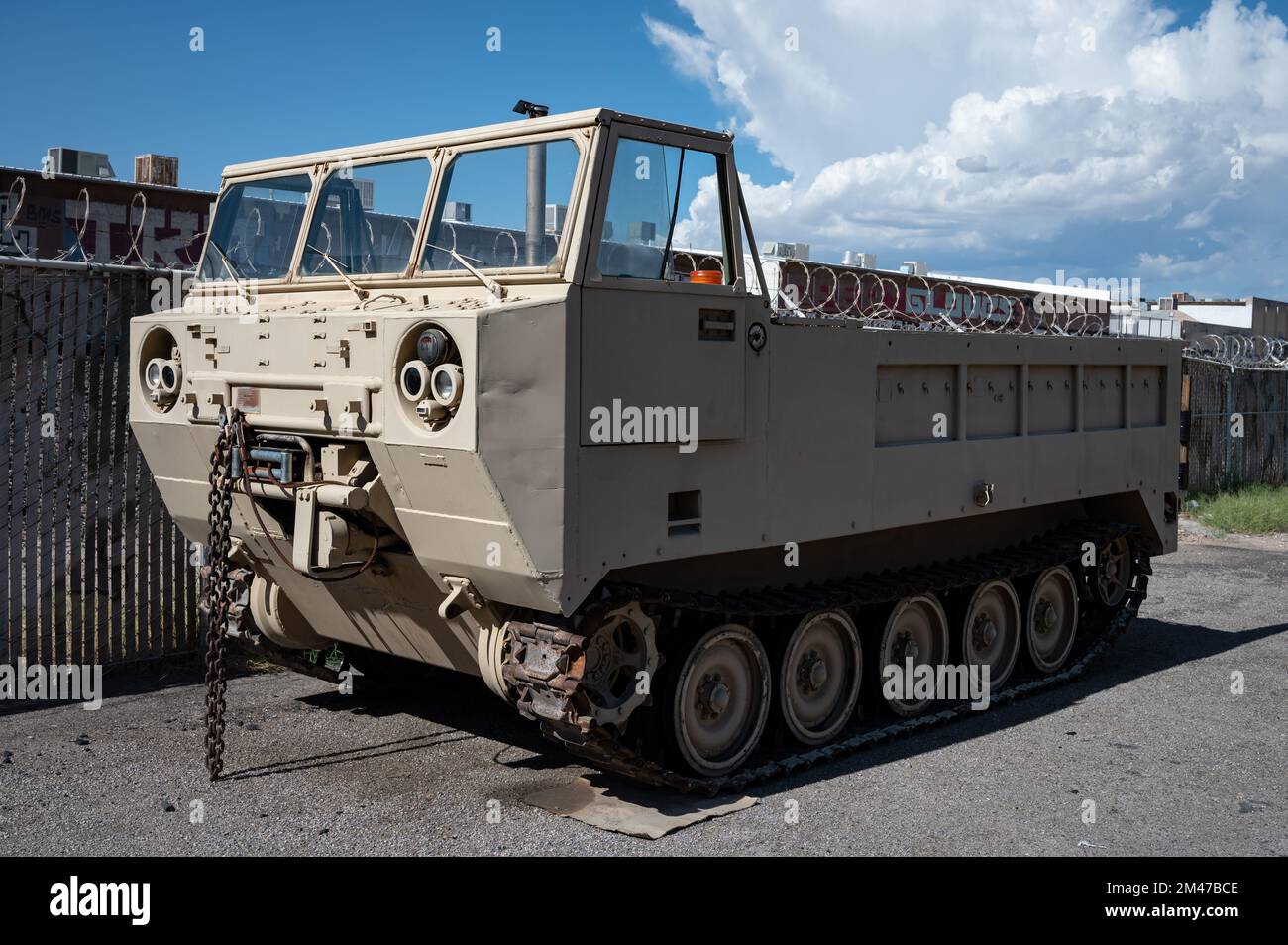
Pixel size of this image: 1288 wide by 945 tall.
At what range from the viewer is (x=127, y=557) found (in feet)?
29.5

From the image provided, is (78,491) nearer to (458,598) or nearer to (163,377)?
(163,377)

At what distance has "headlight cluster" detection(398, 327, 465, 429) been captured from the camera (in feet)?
18.4

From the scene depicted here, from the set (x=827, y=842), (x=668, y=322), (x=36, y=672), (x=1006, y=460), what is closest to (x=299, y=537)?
(x=668, y=322)

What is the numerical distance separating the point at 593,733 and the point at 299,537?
160cm

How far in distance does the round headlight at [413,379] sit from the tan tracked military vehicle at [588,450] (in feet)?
0.04

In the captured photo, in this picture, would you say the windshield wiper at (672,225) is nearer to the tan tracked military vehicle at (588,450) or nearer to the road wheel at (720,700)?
the tan tracked military vehicle at (588,450)

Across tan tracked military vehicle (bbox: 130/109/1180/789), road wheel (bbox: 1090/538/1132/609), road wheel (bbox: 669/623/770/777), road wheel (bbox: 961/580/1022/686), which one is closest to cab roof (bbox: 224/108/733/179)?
tan tracked military vehicle (bbox: 130/109/1180/789)

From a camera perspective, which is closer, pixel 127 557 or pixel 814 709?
pixel 814 709

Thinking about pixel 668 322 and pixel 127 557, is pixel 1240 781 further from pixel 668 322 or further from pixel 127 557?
pixel 127 557

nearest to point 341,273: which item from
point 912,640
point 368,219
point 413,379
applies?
point 368,219

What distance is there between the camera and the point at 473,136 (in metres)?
6.86

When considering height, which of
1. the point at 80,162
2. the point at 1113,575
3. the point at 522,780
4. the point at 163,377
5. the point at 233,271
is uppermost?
the point at 80,162

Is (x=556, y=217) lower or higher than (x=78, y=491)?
higher

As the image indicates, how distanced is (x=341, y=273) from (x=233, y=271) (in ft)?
3.27
